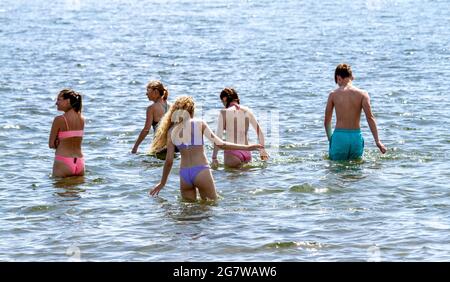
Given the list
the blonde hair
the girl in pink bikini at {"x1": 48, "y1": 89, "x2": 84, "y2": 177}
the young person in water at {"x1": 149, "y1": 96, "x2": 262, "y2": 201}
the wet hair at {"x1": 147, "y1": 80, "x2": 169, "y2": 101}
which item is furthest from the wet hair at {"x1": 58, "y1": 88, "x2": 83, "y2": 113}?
→ the wet hair at {"x1": 147, "y1": 80, "x2": 169, "y2": 101}

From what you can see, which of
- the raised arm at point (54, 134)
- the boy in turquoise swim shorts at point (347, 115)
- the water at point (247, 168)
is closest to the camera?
the water at point (247, 168)

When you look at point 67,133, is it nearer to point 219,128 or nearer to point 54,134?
point 54,134

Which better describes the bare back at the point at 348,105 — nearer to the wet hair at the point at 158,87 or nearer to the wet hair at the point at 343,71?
the wet hair at the point at 343,71

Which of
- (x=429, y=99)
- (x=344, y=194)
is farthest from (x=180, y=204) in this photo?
(x=429, y=99)

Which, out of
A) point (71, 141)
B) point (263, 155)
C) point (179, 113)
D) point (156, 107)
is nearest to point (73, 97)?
point (71, 141)

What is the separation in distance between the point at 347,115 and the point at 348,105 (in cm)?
18

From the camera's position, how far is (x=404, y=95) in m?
25.0

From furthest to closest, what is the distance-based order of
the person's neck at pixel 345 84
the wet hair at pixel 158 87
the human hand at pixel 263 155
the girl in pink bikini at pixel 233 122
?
the wet hair at pixel 158 87
the human hand at pixel 263 155
the girl in pink bikini at pixel 233 122
the person's neck at pixel 345 84

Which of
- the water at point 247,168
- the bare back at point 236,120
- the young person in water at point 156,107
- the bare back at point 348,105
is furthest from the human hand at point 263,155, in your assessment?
the young person in water at point 156,107

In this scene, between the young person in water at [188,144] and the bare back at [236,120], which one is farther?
the bare back at [236,120]

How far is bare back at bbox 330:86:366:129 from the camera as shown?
15.7 metres

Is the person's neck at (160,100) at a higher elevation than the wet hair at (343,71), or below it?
below

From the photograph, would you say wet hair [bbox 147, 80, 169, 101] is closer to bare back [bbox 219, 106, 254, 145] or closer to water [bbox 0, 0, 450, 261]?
water [bbox 0, 0, 450, 261]

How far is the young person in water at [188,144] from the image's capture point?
13.2 m
